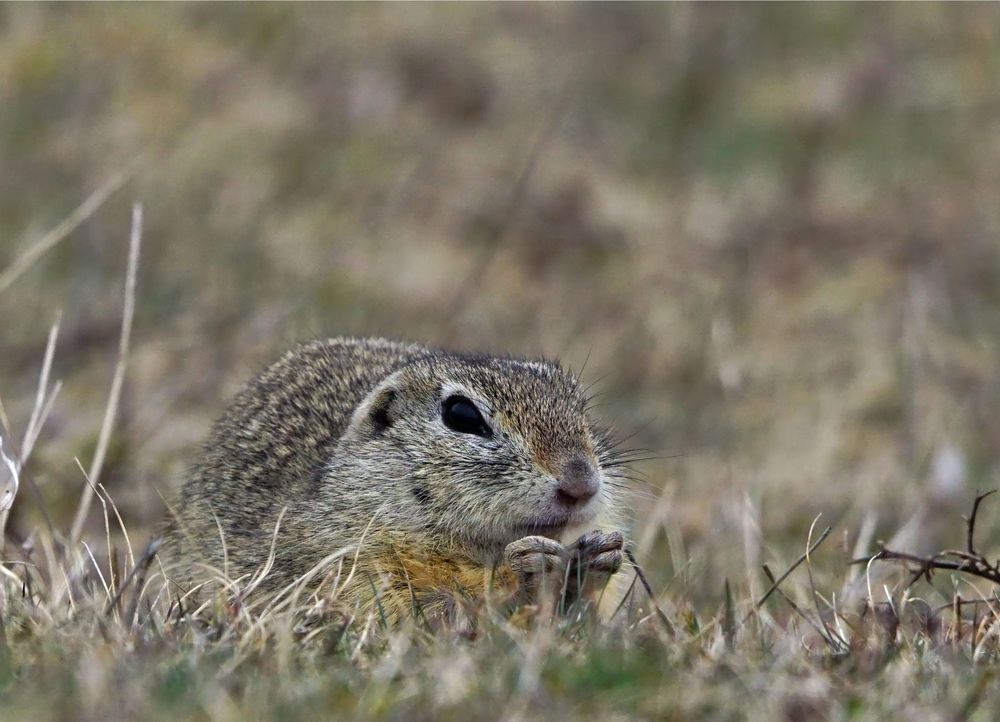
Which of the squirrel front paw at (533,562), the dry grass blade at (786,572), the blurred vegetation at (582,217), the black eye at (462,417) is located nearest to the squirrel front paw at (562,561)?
the squirrel front paw at (533,562)

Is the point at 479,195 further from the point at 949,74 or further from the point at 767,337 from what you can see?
the point at 949,74

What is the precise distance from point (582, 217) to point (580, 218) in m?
0.02

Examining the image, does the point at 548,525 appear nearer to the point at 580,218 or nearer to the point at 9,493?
the point at 9,493

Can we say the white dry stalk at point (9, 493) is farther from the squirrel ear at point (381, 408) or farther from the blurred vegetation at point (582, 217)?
the blurred vegetation at point (582, 217)

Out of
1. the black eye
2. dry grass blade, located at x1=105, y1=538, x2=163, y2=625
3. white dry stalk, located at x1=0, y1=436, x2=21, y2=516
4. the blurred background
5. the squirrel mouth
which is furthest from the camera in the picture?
the blurred background

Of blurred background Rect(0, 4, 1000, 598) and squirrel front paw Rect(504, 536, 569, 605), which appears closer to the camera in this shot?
squirrel front paw Rect(504, 536, 569, 605)

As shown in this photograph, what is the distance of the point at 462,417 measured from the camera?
17.4 feet

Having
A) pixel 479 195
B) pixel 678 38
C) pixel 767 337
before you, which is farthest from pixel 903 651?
pixel 678 38

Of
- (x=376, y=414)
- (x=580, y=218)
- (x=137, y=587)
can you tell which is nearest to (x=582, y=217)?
(x=580, y=218)

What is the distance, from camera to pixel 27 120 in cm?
1237

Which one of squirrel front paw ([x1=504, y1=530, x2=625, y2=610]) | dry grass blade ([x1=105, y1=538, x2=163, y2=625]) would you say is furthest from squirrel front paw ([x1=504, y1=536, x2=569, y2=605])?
dry grass blade ([x1=105, y1=538, x2=163, y2=625])

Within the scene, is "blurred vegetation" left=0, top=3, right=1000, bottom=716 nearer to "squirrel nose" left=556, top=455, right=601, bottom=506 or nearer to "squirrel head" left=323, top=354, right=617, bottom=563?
"squirrel head" left=323, top=354, right=617, bottom=563

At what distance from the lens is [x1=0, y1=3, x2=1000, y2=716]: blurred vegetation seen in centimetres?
932

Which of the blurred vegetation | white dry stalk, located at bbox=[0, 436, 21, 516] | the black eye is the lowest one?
white dry stalk, located at bbox=[0, 436, 21, 516]
